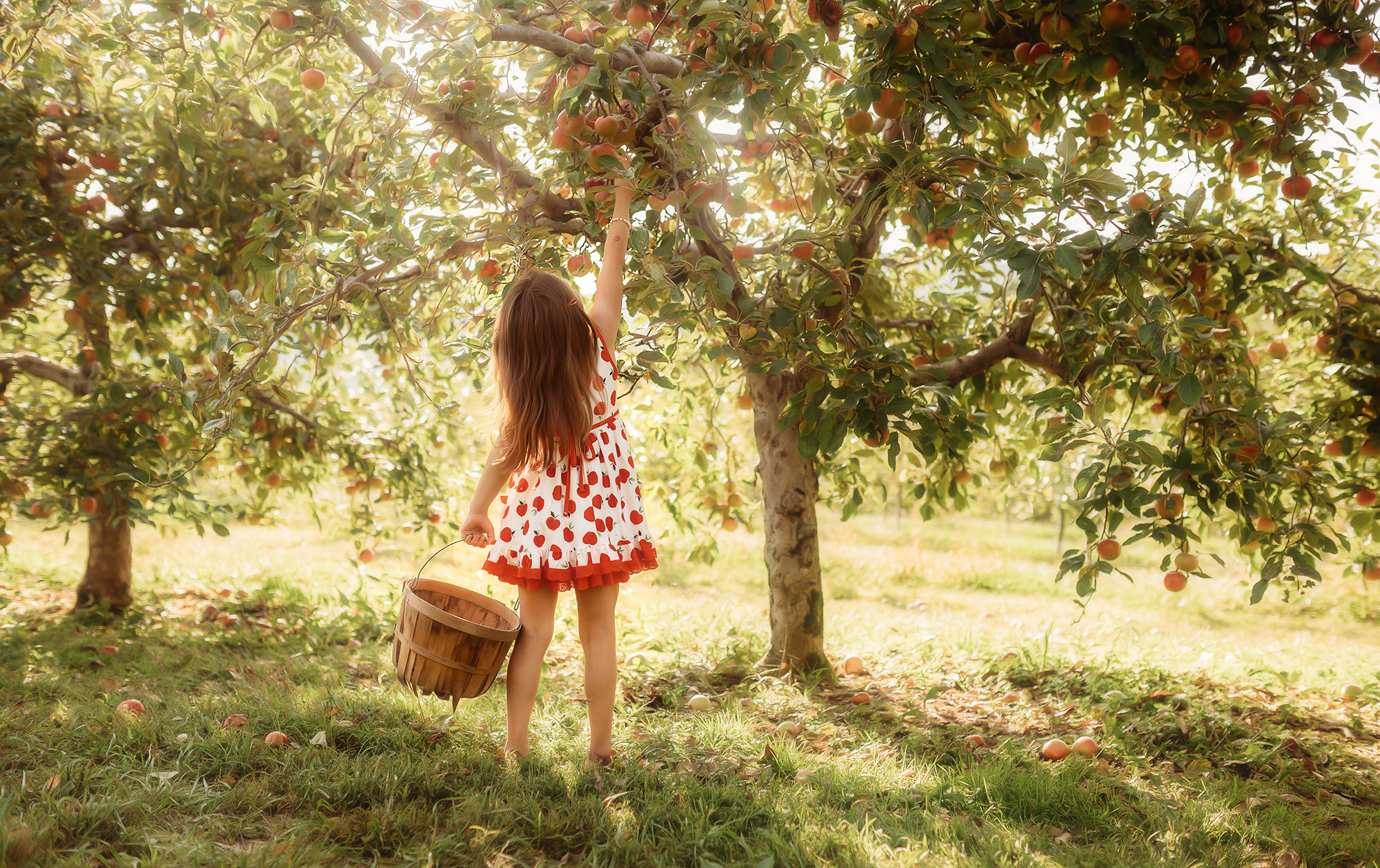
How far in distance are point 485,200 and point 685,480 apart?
2.28 metres

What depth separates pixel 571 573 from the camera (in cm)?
219

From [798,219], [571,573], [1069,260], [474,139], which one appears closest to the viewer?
[1069,260]

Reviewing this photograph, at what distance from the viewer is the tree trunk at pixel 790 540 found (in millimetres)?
3475

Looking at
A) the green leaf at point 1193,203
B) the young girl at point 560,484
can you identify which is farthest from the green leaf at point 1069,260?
the young girl at point 560,484

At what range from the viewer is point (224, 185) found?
353cm

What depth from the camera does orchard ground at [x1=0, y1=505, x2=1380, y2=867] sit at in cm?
182

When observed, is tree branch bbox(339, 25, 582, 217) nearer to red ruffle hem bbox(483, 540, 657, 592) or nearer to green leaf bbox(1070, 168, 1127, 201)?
red ruffle hem bbox(483, 540, 657, 592)

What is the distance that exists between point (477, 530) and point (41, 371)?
12.5ft

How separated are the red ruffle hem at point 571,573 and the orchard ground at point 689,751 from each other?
0.50 metres

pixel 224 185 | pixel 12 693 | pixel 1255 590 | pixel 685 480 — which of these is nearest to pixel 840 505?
pixel 685 480

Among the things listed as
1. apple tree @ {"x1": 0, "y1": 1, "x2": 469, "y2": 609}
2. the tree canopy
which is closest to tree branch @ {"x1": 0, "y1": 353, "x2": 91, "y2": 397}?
apple tree @ {"x1": 0, "y1": 1, "x2": 469, "y2": 609}

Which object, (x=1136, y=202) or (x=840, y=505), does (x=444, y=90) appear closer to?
(x=1136, y=202)

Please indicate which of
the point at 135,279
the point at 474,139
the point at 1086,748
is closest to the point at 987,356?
the point at 1086,748

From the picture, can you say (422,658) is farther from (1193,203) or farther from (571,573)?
(1193,203)
